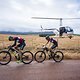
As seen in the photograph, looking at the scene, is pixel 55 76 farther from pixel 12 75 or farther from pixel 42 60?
pixel 42 60

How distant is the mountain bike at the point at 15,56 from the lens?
51.4 ft

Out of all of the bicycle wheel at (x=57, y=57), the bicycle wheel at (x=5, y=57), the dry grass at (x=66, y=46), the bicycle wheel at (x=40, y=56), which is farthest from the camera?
the dry grass at (x=66, y=46)

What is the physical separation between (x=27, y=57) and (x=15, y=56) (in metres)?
0.70

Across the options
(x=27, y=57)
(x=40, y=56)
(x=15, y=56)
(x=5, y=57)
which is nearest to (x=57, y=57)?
(x=40, y=56)

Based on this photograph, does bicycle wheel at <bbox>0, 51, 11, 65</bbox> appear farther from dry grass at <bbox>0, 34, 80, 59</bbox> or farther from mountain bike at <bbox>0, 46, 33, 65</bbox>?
dry grass at <bbox>0, 34, 80, 59</bbox>

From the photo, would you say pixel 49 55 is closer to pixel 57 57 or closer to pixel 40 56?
pixel 57 57

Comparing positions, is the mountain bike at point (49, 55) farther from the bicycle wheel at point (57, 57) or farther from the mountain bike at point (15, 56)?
the mountain bike at point (15, 56)

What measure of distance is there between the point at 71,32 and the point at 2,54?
4398 centimetres

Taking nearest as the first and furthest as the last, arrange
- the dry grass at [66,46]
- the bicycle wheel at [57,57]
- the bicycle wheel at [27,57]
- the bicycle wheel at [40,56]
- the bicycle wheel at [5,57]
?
the bicycle wheel at [5,57] < the bicycle wheel at [27,57] < the bicycle wheel at [40,56] < the bicycle wheel at [57,57] < the dry grass at [66,46]

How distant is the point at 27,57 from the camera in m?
16.3

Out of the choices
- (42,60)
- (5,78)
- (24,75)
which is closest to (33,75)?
(24,75)

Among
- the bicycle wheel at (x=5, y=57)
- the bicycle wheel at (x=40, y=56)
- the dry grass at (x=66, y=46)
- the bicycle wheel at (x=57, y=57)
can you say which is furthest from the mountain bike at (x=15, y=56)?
the dry grass at (x=66, y=46)

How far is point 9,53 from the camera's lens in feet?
51.3

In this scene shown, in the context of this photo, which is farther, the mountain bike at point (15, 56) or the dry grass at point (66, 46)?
the dry grass at point (66, 46)
